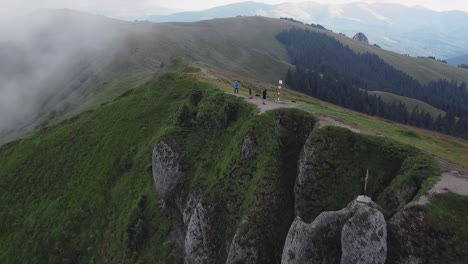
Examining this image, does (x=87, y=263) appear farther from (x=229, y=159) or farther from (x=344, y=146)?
(x=344, y=146)

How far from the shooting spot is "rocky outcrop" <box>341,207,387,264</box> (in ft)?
82.4

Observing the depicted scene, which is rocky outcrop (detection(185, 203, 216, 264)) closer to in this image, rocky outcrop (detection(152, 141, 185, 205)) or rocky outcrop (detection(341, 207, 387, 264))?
rocky outcrop (detection(152, 141, 185, 205))

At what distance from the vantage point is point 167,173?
160 ft

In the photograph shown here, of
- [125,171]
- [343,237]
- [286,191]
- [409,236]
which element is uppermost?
[409,236]

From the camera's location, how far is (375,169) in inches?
1303

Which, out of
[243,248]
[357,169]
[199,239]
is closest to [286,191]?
[243,248]

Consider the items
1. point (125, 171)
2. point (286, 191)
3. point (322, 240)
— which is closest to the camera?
point (322, 240)

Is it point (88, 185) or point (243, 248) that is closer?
point (243, 248)

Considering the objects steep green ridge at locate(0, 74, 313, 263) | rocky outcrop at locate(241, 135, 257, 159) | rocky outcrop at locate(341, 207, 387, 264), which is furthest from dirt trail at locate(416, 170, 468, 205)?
rocky outcrop at locate(241, 135, 257, 159)

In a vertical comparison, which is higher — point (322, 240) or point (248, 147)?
point (248, 147)

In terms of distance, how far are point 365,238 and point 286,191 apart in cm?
1360

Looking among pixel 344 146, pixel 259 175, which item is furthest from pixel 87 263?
pixel 344 146

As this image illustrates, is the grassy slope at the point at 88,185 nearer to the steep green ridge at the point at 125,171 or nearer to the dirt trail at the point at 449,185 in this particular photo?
the steep green ridge at the point at 125,171

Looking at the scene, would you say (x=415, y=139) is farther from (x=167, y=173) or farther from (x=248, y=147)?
(x=167, y=173)
